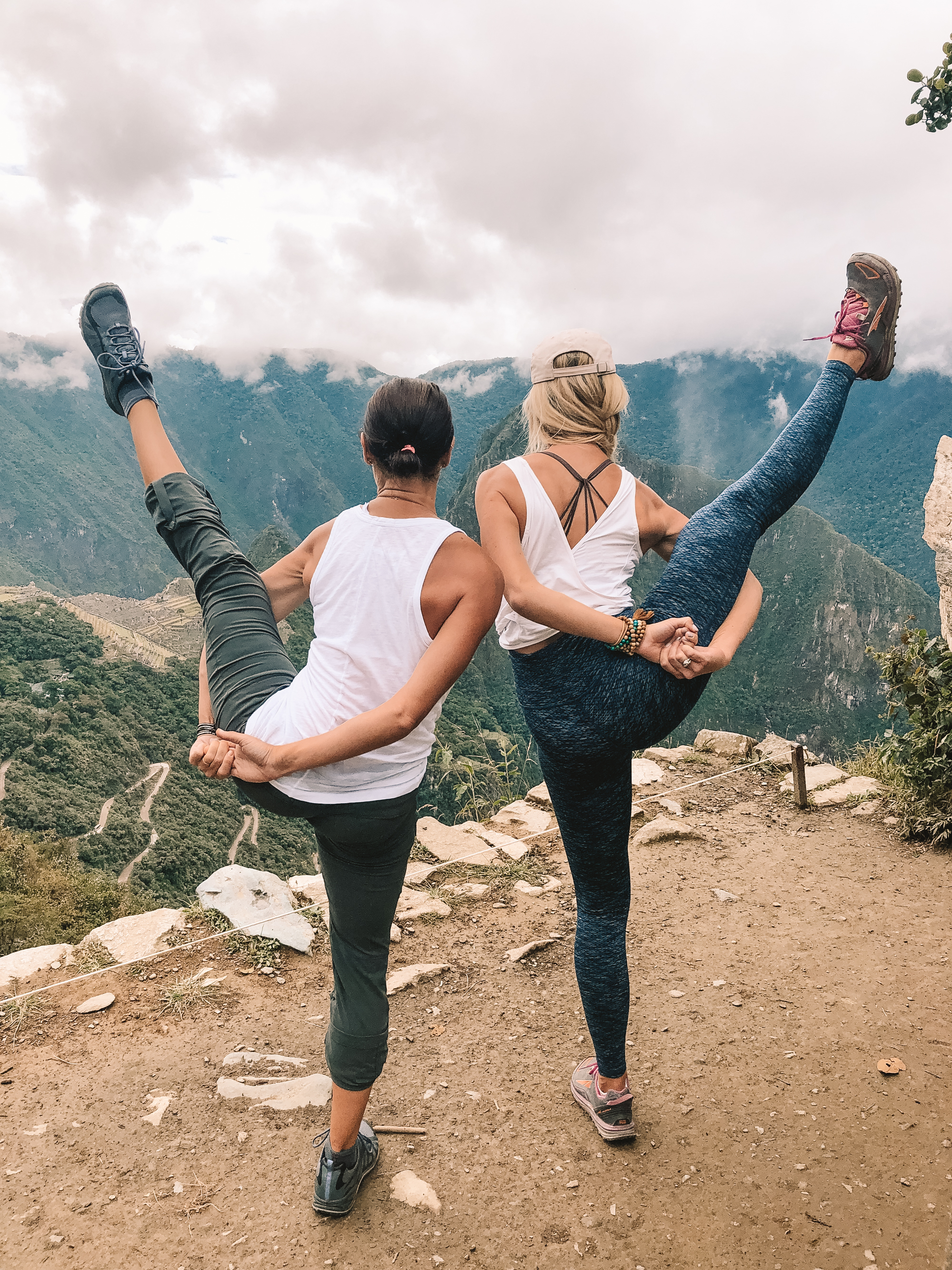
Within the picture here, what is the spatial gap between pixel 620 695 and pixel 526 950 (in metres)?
2.16

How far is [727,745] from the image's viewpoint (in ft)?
19.6

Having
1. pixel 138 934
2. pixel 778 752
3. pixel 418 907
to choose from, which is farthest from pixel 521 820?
pixel 138 934

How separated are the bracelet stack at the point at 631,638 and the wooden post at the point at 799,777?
3578 millimetres

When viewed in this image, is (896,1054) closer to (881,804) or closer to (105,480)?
(881,804)

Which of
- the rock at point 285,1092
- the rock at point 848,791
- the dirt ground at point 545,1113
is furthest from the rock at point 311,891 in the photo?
the rock at point 848,791

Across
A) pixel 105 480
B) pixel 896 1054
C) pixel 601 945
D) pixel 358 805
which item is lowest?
pixel 896 1054

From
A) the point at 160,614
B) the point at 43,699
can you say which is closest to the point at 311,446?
the point at 160,614

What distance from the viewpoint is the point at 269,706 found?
1.56 meters

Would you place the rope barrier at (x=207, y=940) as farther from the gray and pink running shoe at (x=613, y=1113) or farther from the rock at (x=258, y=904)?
the gray and pink running shoe at (x=613, y=1113)

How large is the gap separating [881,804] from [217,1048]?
13.3 feet

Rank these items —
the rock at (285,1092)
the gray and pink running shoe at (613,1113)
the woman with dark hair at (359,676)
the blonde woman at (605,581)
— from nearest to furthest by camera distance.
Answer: the woman with dark hair at (359,676)
the blonde woman at (605,581)
the gray and pink running shoe at (613,1113)
the rock at (285,1092)

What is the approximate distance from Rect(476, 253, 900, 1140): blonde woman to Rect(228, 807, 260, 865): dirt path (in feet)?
129

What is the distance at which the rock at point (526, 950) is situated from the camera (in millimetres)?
3410

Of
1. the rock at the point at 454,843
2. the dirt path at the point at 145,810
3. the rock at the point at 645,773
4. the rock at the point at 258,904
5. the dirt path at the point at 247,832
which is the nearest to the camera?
the rock at the point at 258,904
